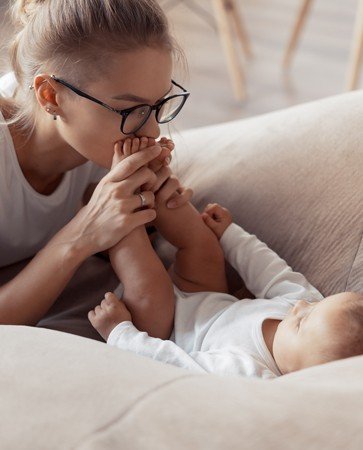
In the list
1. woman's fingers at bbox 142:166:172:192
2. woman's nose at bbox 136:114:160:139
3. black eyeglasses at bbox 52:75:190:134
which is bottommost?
woman's fingers at bbox 142:166:172:192

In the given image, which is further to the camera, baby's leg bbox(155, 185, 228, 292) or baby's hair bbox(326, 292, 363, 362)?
baby's leg bbox(155, 185, 228, 292)

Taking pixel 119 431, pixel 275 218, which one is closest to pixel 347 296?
pixel 275 218

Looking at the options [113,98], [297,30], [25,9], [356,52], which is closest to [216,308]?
[113,98]

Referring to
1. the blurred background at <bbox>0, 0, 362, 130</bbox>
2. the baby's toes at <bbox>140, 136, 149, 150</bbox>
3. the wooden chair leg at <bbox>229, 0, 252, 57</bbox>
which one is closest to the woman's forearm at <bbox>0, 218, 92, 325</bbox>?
the baby's toes at <bbox>140, 136, 149, 150</bbox>

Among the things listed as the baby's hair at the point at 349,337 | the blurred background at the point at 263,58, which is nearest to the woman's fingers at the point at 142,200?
the baby's hair at the point at 349,337

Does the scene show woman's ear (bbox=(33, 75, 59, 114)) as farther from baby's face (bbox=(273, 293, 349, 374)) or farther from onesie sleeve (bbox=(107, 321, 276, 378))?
baby's face (bbox=(273, 293, 349, 374))

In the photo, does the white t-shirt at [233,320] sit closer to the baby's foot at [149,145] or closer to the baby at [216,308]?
the baby at [216,308]

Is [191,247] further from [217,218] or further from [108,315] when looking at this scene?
[108,315]

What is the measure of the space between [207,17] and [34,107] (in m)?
2.92

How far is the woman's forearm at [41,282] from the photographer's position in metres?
1.55

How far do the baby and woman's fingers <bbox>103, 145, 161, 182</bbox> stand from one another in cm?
2

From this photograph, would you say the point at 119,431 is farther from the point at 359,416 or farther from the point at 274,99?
the point at 274,99

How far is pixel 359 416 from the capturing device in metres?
0.98

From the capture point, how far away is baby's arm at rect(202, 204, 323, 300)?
1578 millimetres
